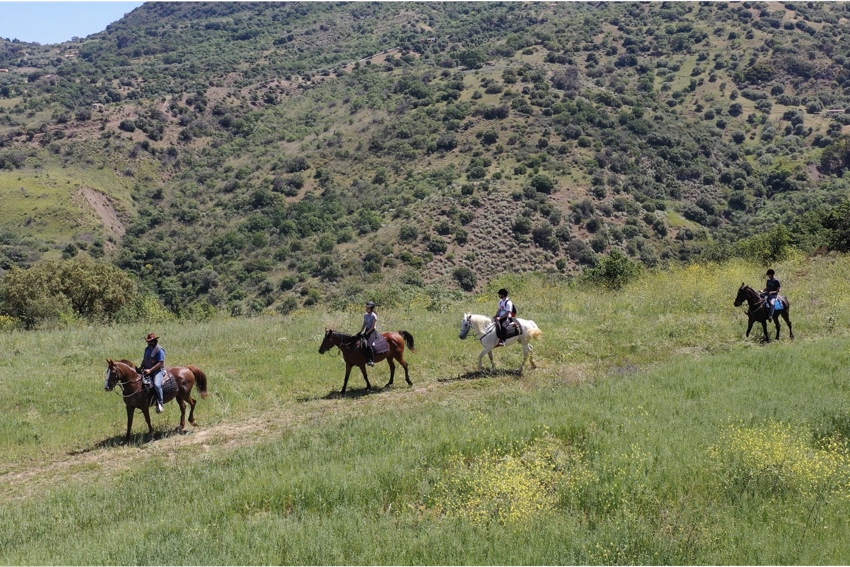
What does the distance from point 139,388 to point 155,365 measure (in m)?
0.64

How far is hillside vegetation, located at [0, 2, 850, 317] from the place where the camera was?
6031 centimetres

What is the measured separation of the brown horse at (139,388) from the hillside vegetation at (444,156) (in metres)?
25.4

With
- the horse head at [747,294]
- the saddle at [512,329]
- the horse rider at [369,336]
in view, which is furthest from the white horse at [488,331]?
the horse head at [747,294]

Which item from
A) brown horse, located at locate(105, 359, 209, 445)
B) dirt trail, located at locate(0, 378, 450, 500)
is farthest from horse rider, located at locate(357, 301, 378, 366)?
brown horse, located at locate(105, 359, 209, 445)

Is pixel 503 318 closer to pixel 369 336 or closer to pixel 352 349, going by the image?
pixel 369 336

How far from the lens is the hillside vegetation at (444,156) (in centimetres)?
6031

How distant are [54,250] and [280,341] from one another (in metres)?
59.7

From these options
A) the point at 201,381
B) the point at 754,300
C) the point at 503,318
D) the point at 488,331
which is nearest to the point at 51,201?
the point at 201,381

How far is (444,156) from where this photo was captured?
77.5 metres

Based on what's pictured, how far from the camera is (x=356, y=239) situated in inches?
2507

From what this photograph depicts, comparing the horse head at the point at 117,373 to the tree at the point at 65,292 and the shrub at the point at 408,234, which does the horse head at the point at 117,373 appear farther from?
the shrub at the point at 408,234

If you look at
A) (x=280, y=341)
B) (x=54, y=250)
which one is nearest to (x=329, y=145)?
(x=54, y=250)

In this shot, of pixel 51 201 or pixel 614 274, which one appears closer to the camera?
pixel 614 274

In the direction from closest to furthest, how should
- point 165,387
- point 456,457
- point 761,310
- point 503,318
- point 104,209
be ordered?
point 456,457, point 165,387, point 503,318, point 761,310, point 104,209
